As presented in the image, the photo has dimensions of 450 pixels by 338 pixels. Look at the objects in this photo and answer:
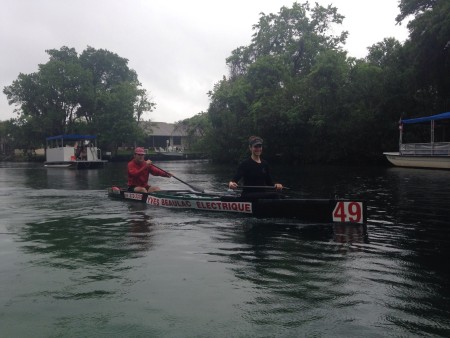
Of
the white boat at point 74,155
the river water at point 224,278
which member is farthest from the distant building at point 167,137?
the river water at point 224,278

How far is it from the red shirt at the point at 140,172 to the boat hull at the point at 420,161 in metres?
22.0

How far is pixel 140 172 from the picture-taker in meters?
13.8

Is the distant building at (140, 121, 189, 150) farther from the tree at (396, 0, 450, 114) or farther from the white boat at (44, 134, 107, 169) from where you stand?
the tree at (396, 0, 450, 114)

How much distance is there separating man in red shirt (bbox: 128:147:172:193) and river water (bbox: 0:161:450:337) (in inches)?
124

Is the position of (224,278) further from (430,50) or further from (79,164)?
(79,164)

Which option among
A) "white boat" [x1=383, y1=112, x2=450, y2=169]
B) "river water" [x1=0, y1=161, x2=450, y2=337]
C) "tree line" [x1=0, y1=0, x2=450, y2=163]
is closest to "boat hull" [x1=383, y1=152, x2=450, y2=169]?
"white boat" [x1=383, y1=112, x2=450, y2=169]

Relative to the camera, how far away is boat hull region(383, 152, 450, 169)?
2779cm

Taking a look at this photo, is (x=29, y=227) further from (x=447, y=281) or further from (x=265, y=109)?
(x=265, y=109)

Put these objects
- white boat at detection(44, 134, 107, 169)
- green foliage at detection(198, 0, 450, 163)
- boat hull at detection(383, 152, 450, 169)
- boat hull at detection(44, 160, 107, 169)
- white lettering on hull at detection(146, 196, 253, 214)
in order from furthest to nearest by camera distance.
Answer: white boat at detection(44, 134, 107, 169) < boat hull at detection(44, 160, 107, 169) < green foliage at detection(198, 0, 450, 163) < boat hull at detection(383, 152, 450, 169) < white lettering on hull at detection(146, 196, 253, 214)

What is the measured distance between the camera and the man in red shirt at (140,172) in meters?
13.3

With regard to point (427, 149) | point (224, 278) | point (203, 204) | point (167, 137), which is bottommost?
point (224, 278)

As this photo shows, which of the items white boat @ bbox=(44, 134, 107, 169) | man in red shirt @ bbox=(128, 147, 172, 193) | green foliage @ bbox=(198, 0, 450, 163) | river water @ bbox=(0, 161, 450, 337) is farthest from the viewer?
white boat @ bbox=(44, 134, 107, 169)

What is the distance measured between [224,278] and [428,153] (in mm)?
28495

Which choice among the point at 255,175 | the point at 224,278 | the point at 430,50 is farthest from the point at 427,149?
the point at 224,278
